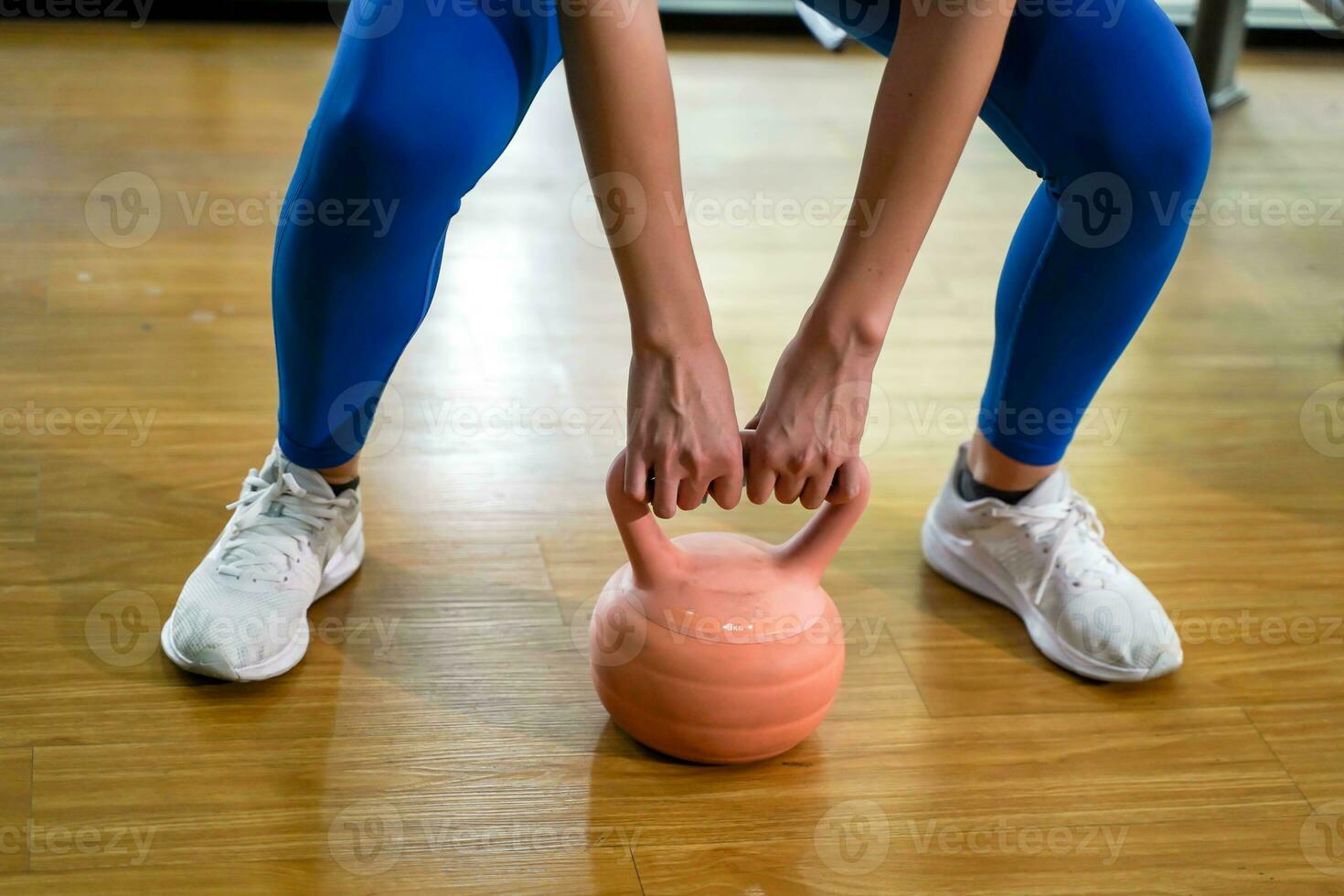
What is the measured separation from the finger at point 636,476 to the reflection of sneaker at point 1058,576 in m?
0.43

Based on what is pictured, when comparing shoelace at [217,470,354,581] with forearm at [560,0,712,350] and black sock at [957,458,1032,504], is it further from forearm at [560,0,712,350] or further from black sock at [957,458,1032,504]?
black sock at [957,458,1032,504]

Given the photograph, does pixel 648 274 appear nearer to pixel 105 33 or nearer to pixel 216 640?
pixel 216 640

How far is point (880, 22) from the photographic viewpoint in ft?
3.43

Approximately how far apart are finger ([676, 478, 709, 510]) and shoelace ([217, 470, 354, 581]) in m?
0.36

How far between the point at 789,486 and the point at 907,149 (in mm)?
244

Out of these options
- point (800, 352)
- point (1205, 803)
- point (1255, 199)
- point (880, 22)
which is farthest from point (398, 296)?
point (1255, 199)

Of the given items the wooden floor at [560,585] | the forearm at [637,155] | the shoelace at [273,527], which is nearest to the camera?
the forearm at [637,155]

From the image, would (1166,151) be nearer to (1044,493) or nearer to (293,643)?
(1044,493)

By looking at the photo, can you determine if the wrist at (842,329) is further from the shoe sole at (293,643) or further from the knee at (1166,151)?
the shoe sole at (293,643)

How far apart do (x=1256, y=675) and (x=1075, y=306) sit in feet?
1.21

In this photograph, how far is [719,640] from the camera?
100 centimetres

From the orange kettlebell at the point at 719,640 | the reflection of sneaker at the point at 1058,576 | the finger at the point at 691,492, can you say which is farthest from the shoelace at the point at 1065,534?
the finger at the point at 691,492

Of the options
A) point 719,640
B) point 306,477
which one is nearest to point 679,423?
point 719,640

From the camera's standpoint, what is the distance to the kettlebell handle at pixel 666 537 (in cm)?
97
